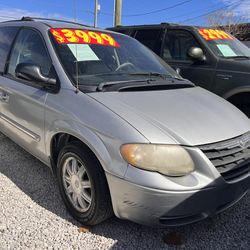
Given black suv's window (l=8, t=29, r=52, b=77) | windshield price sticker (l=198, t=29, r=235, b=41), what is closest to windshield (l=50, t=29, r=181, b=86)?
black suv's window (l=8, t=29, r=52, b=77)

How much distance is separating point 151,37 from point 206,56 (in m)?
1.24

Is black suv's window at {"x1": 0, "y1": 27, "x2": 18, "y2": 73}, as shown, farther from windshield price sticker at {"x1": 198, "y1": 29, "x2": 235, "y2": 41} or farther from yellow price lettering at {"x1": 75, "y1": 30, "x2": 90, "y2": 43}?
windshield price sticker at {"x1": 198, "y1": 29, "x2": 235, "y2": 41}

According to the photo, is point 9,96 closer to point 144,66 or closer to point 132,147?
point 144,66

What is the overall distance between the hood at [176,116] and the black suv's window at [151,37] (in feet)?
9.19

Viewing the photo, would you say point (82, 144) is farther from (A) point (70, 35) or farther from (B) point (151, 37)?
(B) point (151, 37)

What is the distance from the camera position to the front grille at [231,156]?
7.84ft

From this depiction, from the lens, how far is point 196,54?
498 cm

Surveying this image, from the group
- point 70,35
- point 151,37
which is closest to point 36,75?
point 70,35

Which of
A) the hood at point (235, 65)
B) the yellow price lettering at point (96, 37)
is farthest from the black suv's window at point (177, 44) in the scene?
the yellow price lettering at point (96, 37)

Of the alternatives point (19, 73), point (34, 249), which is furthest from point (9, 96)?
point (34, 249)

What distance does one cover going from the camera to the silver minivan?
2268 mm

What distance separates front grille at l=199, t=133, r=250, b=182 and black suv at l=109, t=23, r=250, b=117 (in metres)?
2.12

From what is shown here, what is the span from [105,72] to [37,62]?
2.41 ft

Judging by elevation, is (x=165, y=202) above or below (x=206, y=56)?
below
